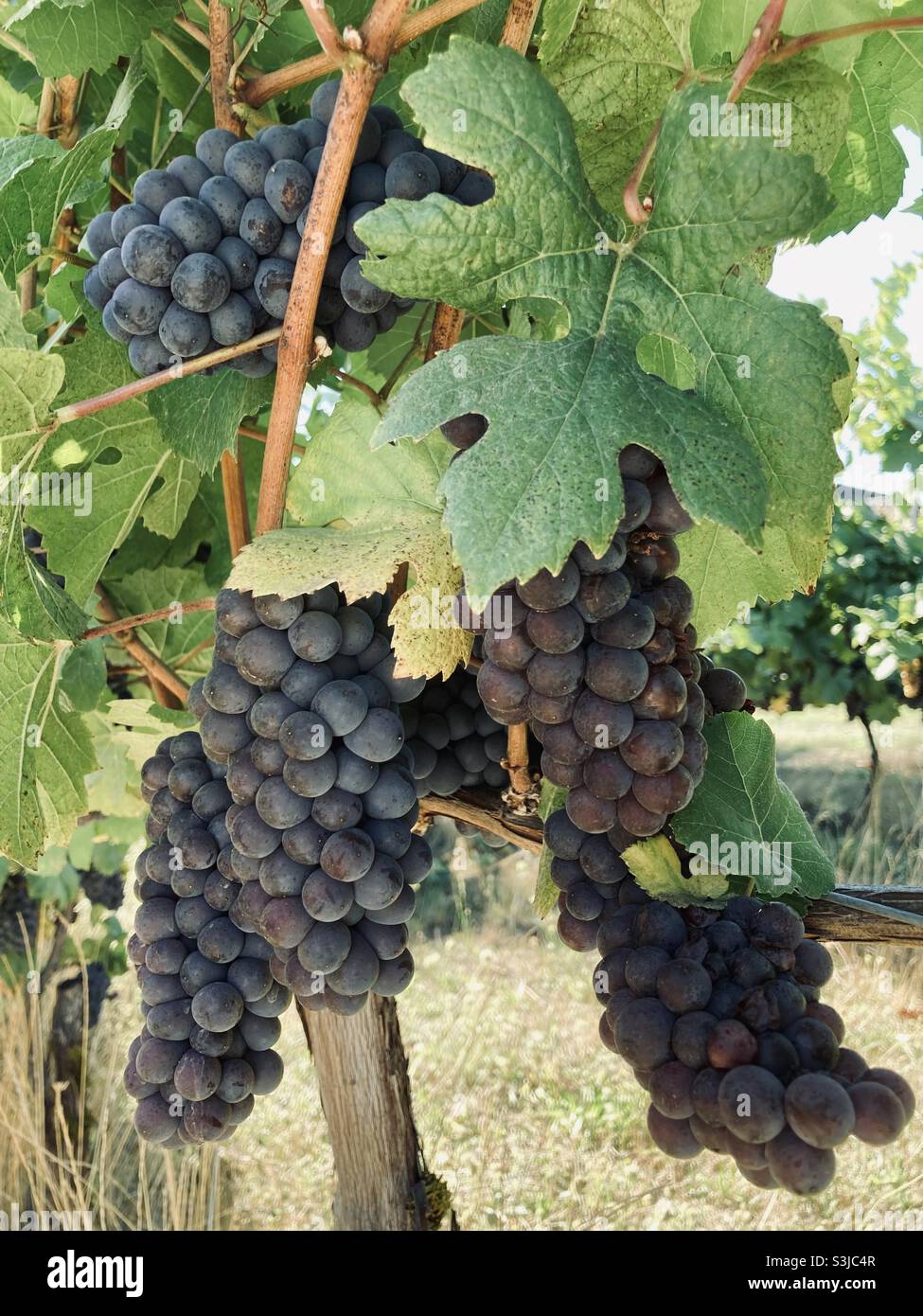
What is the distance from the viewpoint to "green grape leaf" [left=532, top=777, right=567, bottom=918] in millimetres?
880

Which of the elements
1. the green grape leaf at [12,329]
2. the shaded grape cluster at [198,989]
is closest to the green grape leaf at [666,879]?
the shaded grape cluster at [198,989]

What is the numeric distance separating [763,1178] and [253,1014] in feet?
1.60

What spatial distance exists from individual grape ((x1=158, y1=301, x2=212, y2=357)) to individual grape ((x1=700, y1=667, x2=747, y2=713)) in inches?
19.9

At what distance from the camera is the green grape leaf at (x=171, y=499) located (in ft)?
4.31

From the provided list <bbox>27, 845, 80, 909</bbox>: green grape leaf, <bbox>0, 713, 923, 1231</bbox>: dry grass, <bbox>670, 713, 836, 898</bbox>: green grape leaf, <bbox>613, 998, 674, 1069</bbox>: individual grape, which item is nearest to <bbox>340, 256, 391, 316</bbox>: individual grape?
<bbox>670, 713, 836, 898</bbox>: green grape leaf

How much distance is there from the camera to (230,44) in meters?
0.96

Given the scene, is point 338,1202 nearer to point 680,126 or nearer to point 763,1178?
point 763,1178

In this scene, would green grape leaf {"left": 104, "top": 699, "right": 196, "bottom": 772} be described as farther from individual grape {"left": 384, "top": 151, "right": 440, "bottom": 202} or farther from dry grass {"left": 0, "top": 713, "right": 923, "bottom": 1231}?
dry grass {"left": 0, "top": 713, "right": 923, "bottom": 1231}

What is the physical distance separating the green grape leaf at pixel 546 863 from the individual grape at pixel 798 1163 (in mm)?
299

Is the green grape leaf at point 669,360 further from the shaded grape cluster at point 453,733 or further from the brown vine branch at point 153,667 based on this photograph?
the brown vine branch at point 153,667

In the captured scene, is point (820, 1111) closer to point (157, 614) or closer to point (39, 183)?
point (157, 614)

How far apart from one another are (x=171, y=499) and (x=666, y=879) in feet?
2.83
